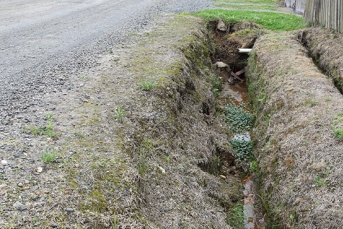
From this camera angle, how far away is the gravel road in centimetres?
637

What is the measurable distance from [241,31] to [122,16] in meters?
5.24

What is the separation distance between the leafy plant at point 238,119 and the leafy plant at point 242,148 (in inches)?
34.6

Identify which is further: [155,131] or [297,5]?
[297,5]

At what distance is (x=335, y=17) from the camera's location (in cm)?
1175

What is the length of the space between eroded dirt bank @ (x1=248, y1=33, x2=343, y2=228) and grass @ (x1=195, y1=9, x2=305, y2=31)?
446 centimetres

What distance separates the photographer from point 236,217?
6.65 metres

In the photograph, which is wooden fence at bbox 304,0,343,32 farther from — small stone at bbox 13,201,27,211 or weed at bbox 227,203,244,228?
small stone at bbox 13,201,27,211

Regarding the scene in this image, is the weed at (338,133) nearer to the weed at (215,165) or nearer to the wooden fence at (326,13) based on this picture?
the weed at (215,165)

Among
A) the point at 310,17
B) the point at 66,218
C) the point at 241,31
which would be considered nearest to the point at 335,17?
the point at 310,17

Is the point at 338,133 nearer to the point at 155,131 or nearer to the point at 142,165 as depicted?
the point at 155,131

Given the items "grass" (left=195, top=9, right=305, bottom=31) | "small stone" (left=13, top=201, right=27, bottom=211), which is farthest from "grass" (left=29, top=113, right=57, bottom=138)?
"grass" (left=195, top=9, right=305, bottom=31)

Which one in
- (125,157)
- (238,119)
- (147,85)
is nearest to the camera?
(125,157)

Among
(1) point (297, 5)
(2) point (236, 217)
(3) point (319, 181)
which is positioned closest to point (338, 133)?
(3) point (319, 181)

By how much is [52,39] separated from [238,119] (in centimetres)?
610
